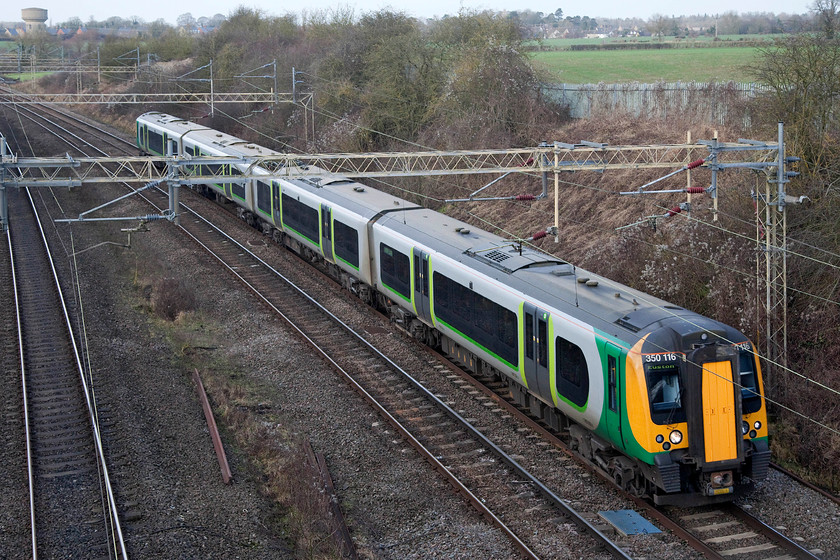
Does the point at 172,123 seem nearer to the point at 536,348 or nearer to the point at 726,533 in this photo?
the point at 536,348

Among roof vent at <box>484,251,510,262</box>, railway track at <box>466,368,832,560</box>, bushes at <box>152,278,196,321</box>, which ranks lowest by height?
railway track at <box>466,368,832,560</box>

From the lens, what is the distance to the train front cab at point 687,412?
10.5m

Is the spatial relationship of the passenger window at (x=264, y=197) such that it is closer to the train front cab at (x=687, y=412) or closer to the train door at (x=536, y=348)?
the train door at (x=536, y=348)

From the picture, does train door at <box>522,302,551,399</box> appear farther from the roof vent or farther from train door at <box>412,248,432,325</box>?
train door at <box>412,248,432,325</box>

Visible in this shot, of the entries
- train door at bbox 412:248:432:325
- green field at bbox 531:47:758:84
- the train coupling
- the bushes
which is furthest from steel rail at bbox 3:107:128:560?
green field at bbox 531:47:758:84

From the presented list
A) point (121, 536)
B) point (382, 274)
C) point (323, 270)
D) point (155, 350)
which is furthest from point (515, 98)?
point (121, 536)

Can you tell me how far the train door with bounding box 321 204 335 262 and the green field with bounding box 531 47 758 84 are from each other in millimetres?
17545

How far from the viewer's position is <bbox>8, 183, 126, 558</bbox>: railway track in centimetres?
1073

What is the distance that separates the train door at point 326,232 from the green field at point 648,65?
17.5 metres

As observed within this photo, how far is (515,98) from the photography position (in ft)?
114

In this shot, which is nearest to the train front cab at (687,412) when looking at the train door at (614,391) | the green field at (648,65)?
the train door at (614,391)

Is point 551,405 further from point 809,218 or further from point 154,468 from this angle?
point 809,218

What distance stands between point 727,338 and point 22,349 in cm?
1391

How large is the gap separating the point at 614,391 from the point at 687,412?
2.96ft
